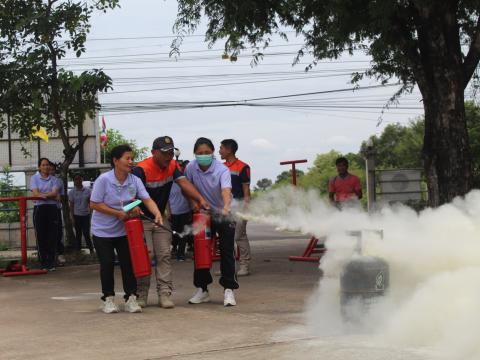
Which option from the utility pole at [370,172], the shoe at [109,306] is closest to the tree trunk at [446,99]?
the shoe at [109,306]

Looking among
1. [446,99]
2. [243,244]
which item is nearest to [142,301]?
[243,244]

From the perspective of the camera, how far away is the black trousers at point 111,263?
27.5ft

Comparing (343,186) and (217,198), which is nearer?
(217,198)

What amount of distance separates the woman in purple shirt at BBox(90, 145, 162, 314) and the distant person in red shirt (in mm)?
5815

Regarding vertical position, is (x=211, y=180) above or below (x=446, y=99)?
below

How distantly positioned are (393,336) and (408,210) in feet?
4.85

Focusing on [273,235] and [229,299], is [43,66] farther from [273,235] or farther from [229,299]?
[273,235]

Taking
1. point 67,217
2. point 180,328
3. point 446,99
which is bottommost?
point 180,328

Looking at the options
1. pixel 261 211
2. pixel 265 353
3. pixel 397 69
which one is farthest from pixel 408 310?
pixel 397 69

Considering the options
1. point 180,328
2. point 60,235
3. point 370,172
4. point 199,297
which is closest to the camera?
point 180,328

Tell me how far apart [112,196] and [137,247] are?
64cm

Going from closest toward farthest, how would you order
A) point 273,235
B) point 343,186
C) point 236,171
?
point 236,171
point 343,186
point 273,235

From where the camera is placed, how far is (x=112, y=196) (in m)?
8.30

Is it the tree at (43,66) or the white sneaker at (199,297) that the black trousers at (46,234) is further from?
the white sneaker at (199,297)
